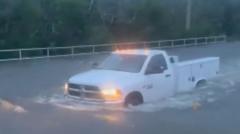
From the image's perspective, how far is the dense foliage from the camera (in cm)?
4353

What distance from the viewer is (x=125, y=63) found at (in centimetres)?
1689

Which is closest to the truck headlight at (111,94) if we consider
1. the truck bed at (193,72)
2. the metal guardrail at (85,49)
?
the truck bed at (193,72)

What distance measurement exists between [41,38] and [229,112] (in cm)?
3185

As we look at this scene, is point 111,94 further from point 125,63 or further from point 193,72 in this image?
point 193,72

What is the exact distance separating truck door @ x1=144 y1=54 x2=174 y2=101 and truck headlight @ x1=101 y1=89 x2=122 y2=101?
1118 millimetres

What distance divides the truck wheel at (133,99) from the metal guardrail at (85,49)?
20961 millimetres

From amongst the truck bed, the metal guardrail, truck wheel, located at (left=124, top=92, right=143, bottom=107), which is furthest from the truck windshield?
the metal guardrail

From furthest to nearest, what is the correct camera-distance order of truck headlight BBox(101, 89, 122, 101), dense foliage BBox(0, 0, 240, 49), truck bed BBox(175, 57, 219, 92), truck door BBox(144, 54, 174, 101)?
dense foliage BBox(0, 0, 240, 49) < truck bed BBox(175, 57, 219, 92) < truck door BBox(144, 54, 174, 101) < truck headlight BBox(101, 89, 122, 101)

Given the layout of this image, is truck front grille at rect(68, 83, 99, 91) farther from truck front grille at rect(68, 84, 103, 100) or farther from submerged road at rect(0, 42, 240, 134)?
submerged road at rect(0, 42, 240, 134)

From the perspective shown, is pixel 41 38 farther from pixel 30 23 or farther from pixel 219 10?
pixel 219 10

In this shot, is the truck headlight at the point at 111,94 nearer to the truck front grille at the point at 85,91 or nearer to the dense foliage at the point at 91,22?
the truck front grille at the point at 85,91

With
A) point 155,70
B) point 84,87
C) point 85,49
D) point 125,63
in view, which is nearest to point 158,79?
point 155,70

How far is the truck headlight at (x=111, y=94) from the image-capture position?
1537 cm

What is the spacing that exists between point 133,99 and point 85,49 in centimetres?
2750
